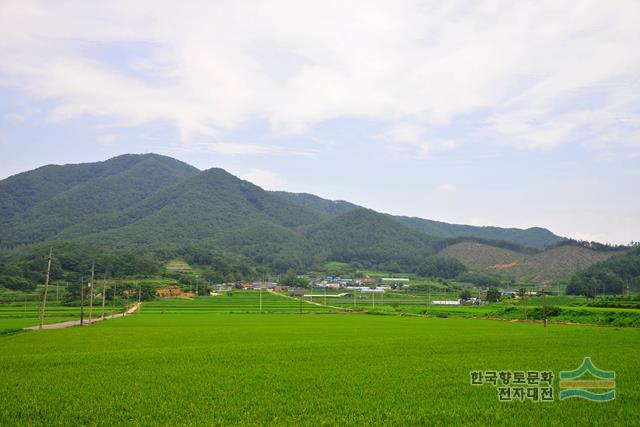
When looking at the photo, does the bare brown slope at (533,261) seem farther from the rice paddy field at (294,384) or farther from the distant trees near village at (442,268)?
the rice paddy field at (294,384)

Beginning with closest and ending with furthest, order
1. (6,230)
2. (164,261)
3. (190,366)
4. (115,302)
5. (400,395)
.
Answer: (400,395)
(190,366)
(115,302)
(164,261)
(6,230)

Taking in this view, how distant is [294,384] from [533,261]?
17239 cm

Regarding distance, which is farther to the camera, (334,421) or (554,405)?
(554,405)

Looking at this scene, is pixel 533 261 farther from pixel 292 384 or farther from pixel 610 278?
pixel 292 384

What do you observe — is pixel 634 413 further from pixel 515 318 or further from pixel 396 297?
pixel 396 297

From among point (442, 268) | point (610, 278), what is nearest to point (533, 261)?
point (442, 268)

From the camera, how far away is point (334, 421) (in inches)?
429

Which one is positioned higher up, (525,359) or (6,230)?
(6,230)

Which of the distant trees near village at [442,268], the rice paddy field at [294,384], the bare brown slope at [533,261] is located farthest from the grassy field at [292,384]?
the distant trees near village at [442,268]

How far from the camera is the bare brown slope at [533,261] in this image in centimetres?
15425

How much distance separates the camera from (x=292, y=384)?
583 inches

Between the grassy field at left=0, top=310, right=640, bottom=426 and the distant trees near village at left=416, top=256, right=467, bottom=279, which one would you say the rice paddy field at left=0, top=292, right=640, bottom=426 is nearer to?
the grassy field at left=0, top=310, right=640, bottom=426

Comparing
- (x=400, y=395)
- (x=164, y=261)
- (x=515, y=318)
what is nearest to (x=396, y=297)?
(x=515, y=318)

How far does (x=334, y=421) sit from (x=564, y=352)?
49.7ft
